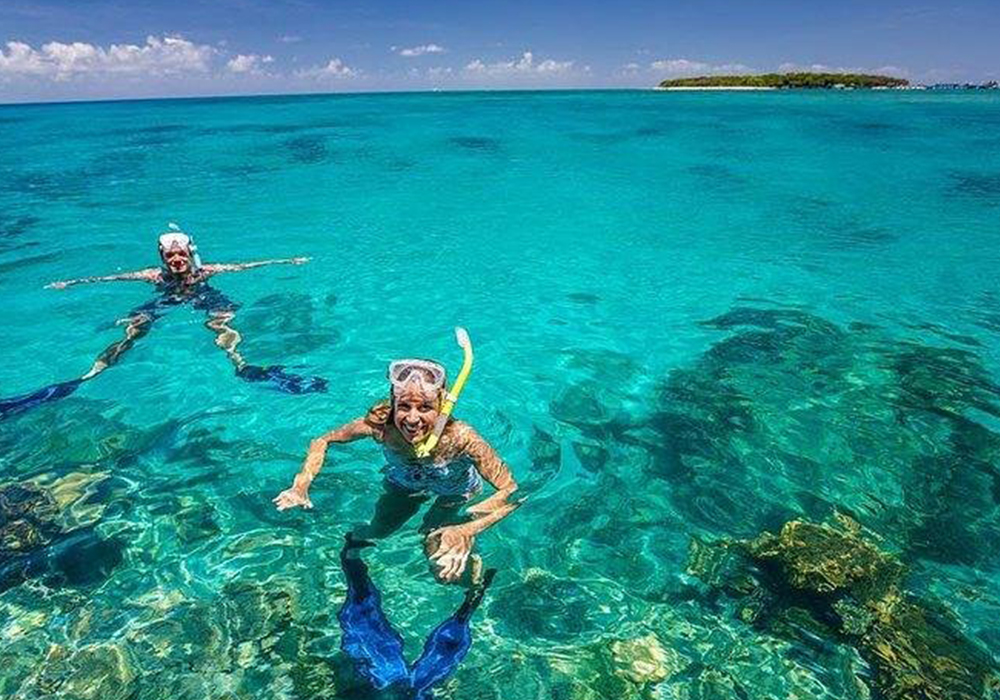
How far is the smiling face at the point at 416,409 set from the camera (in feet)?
15.3

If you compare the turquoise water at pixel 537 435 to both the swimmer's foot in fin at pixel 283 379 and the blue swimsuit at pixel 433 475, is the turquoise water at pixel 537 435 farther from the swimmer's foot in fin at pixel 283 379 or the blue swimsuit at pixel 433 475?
the blue swimsuit at pixel 433 475

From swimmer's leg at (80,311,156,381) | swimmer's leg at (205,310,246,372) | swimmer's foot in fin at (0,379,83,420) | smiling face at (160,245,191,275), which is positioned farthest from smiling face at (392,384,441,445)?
smiling face at (160,245,191,275)

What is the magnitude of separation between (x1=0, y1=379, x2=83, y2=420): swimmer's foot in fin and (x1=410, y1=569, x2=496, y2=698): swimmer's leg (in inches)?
267

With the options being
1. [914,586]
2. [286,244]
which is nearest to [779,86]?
[286,244]

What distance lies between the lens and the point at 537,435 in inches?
320

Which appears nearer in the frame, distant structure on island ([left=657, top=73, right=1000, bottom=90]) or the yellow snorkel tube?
the yellow snorkel tube

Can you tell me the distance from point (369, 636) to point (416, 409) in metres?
1.81

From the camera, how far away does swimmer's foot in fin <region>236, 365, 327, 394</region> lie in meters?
9.05

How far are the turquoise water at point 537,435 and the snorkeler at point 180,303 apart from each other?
0.29 m

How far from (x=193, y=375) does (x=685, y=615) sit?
7.77 meters

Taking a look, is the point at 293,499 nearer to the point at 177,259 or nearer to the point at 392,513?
the point at 392,513

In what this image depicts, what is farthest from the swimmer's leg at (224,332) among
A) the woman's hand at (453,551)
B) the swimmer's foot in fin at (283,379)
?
the woman's hand at (453,551)

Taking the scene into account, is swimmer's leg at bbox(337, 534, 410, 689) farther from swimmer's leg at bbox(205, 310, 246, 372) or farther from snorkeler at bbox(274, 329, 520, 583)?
swimmer's leg at bbox(205, 310, 246, 372)

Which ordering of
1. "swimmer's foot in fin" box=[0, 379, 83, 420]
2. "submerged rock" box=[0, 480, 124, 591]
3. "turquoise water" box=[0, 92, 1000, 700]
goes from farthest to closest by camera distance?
"swimmer's foot in fin" box=[0, 379, 83, 420] < "submerged rock" box=[0, 480, 124, 591] < "turquoise water" box=[0, 92, 1000, 700]
